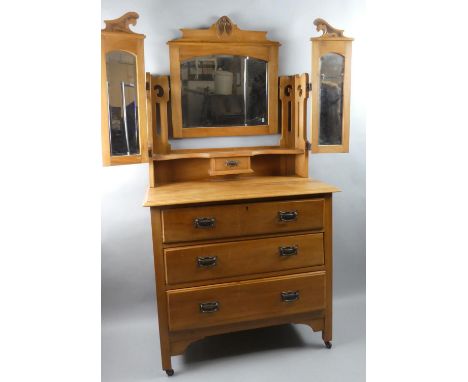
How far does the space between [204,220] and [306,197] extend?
0.54 meters

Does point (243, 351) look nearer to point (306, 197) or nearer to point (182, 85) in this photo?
point (306, 197)

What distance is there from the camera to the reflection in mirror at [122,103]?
6.86 ft

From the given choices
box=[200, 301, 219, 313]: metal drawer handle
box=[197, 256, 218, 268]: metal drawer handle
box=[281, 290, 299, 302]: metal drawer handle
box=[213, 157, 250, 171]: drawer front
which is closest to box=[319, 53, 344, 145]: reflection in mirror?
box=[213, 157, 250, 171]: drawer front

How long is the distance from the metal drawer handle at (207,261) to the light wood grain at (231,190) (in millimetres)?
278

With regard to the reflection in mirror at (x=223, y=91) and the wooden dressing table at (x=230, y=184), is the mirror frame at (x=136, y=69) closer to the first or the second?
the wooden dressing table at (x=230, y=184)

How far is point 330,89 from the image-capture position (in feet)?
8.41

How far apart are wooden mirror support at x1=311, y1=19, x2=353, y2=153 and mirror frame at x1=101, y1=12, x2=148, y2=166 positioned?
1.06 m

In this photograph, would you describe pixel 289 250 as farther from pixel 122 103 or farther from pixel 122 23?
pixel 122 23

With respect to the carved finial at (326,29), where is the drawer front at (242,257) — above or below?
below

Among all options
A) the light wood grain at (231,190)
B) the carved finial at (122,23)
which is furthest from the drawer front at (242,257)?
the carved finial at (122,23)

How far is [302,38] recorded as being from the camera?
2.51 metres

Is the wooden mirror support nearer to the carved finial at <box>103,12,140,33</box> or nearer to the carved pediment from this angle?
the carved pediment

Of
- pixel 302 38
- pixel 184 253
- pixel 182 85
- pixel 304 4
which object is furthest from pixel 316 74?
pixel 184 253

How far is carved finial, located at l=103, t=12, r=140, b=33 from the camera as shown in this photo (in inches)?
82.0
